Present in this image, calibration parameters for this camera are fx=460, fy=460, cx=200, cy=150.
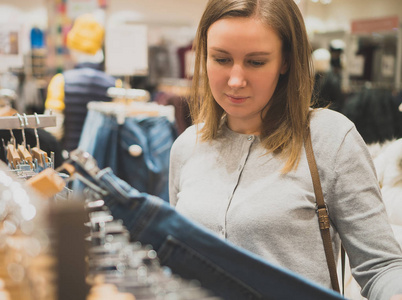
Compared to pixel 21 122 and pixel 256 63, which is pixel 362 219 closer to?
pixel 256 63

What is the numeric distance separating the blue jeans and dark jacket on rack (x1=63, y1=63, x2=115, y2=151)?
315mm

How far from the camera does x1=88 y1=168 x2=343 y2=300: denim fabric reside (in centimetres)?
75

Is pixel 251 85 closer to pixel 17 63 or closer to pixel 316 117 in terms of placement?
pixel 316 117

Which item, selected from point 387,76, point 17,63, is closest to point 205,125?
point 17,63

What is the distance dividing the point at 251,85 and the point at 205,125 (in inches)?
10.5

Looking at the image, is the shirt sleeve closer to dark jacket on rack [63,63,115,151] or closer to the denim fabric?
the denim fabric

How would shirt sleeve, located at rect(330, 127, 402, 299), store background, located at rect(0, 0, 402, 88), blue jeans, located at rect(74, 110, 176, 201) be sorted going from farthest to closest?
store background, located at rect(0, 0, 402, 88) → blue jeans, located at rect(74, 110, 176, 201) → shirt sleeve, located at rect(330, 127, 402, 299)

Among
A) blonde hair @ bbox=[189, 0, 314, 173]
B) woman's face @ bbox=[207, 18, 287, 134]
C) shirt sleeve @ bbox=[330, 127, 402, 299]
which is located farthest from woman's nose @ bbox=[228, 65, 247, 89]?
shirt sleeve @ bbox=[330, 127, 402, 299]

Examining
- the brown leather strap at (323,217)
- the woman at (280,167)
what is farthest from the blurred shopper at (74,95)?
the brown leather strap at (323,217)

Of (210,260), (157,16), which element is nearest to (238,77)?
(210,260)

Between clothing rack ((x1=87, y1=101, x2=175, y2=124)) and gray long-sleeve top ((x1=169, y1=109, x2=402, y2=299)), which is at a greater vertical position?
clothing rack ((x1=87, y1=101, x2=175, y2=124))

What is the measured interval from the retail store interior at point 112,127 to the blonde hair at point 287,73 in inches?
17.1

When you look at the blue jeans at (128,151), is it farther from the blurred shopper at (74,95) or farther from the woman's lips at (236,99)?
the woman's lips at (236,99)

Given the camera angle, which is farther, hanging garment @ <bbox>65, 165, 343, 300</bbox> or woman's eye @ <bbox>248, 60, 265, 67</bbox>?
woman's eye @ <bbox>248, 60, 265, 67</bbox>
